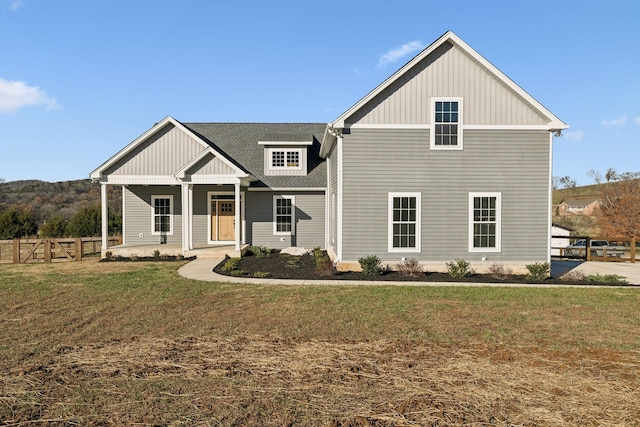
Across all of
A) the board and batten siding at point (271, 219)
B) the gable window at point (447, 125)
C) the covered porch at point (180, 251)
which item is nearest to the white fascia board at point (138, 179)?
the covered porch at point (180, 251)

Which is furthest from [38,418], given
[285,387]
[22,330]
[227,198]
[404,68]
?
[227,198]

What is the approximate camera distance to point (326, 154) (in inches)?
780

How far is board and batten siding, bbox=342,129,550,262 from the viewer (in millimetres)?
13977

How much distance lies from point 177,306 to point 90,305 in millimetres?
2032

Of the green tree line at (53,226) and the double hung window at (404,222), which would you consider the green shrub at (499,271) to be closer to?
the double hung window at (404,222)

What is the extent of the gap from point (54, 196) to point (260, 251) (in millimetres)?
51023

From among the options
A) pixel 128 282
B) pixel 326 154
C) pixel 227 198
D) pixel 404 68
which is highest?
pixel 404 68

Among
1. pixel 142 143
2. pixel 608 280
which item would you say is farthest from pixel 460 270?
pixel 142 143

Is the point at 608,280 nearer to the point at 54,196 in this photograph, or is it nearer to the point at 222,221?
the point at 222,221

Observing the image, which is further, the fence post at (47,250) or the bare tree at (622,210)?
the bare tree at (622,210)

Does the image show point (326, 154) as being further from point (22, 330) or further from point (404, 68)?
point (22, 330)

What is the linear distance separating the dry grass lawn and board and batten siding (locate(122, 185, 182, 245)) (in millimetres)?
9663

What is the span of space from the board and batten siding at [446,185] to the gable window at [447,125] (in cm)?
24

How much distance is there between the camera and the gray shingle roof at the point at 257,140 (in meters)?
20.1
